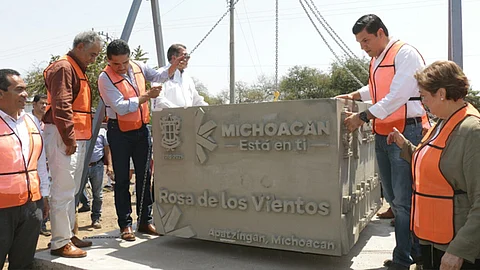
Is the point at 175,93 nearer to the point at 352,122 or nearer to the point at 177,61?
the point at 177,61

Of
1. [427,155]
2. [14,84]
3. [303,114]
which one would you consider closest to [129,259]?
[14,84]

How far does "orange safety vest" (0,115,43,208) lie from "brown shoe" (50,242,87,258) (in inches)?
26.0

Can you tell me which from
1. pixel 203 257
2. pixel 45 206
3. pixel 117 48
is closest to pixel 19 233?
pixel 45 206

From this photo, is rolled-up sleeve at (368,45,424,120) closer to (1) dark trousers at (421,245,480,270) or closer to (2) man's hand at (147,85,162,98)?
(1) dark trousers at (421,245,480,270)

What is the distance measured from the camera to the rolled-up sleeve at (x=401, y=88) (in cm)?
334

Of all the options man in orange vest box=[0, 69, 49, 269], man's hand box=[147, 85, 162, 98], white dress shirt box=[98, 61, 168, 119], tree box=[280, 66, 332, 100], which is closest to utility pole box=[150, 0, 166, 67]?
white dress shirt box=[98, 61, 168, 119]

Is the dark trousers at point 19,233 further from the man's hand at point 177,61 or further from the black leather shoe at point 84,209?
the black leather shoe at point 84,209

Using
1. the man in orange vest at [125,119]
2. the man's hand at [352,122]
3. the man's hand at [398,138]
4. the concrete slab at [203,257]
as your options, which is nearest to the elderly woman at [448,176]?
the man's hand at [398,138]

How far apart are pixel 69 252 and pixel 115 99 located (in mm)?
1547

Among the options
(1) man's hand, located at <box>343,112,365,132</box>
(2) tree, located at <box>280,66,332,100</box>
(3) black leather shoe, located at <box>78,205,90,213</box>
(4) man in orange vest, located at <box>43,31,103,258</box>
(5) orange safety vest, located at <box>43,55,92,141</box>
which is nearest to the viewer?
(1) man's hand, located at <box>343,112,365,132</box>

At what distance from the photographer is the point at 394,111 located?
134 inches

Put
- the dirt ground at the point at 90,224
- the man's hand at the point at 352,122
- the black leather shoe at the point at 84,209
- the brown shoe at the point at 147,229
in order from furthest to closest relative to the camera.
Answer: the black leather shoe at the point at 84,209 → the dirt ground at the point at 90,224 → the brown shoe at the point at 147,229 → the man's hand at the point at 352,122

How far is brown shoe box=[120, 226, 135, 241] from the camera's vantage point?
15.1 ft

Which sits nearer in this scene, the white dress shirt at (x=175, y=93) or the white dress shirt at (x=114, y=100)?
the white dress shirt at (x=114, y=100)
